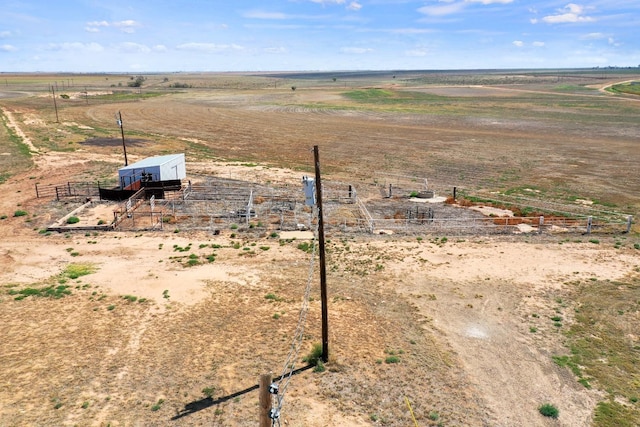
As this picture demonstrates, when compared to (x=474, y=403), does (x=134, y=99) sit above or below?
above

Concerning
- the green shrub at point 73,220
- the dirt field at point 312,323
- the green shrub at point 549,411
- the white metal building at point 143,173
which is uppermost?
the white metal building at point 143,173

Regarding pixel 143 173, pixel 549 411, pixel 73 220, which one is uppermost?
pixel 143 173

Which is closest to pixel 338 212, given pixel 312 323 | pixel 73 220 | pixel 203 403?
pixel 312 323

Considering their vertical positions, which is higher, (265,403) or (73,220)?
(265,403)

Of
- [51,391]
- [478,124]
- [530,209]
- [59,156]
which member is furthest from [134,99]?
[51,391]

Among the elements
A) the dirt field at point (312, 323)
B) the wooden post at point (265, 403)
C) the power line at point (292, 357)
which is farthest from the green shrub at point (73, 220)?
the wooden post at point (265, 403)

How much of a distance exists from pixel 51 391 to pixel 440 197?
95.8ft

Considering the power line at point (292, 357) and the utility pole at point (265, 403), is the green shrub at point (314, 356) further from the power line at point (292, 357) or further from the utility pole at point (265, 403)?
the utility pole at point (265, 403)

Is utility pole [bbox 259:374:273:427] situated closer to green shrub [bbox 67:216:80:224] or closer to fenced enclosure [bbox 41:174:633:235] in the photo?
fenced enclosure [bbox 41:174:633:235]

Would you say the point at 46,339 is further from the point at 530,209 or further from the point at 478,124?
the point at 478,124

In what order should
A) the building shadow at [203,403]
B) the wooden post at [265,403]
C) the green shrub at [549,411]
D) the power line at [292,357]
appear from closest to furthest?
the wooden post at [265,403] → the building shadow at [203,403] → the green shrub at [549,411] → the power line at [292,357]

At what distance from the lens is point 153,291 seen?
1956 cm

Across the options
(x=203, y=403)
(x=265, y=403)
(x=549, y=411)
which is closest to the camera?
(x=265, y=403)

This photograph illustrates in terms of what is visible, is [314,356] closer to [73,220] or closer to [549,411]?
[549,411]
